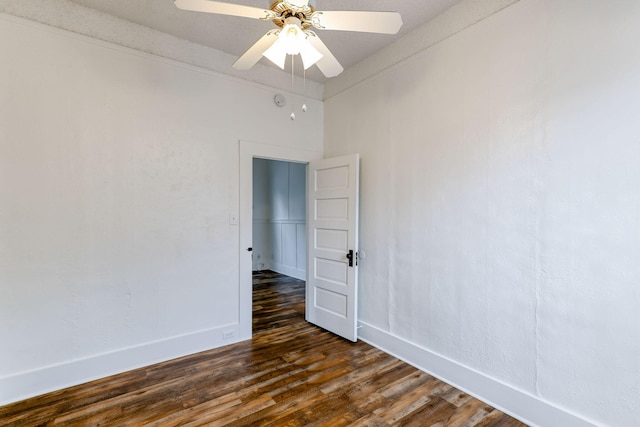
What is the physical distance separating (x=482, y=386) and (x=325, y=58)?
2.61 meters

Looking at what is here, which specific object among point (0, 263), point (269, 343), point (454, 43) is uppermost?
point (454, 43)

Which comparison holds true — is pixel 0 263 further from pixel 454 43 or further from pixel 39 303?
pixel 454 43

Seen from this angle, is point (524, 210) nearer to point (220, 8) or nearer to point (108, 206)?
point (220, 8)

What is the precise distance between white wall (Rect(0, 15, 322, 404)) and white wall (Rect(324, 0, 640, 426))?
1.79 meters

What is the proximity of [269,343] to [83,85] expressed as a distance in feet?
9.53

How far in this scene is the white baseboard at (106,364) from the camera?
221cm

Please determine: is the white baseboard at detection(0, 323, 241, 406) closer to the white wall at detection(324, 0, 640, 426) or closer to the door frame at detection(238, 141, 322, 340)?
the door frame at detection(238, 141, 322, 340)

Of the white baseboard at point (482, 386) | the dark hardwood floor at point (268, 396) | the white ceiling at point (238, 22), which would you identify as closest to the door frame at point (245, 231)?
the dark hardwood floor at point (268, 396)

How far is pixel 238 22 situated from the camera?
262 cm

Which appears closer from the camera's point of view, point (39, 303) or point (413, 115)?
point (39, 303)

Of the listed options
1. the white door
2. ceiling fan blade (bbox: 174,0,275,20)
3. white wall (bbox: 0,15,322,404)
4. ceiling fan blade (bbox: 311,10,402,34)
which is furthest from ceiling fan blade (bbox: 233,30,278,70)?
the white door

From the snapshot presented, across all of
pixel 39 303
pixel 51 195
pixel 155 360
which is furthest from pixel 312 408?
pixel 51 195

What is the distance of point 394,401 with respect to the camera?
2.21 m

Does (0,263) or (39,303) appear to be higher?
(0,263)
